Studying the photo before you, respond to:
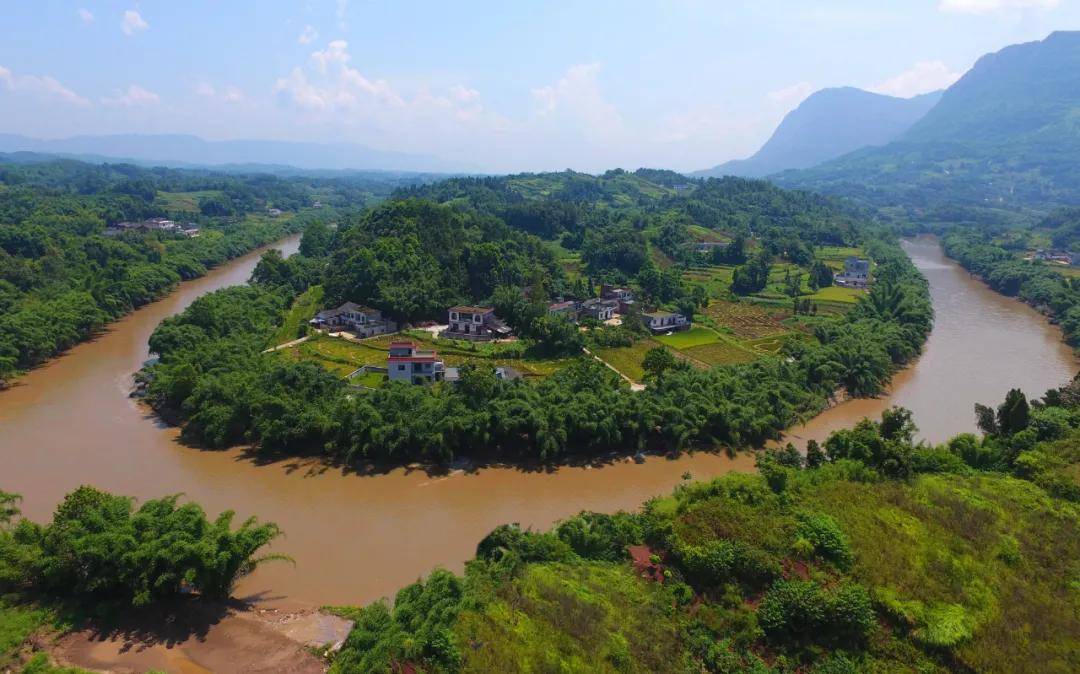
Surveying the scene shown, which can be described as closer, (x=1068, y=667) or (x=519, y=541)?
(x=1068, y=667)

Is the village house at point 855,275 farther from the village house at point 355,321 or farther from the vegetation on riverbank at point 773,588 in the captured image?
the vegetation on riverbank at point 773,588

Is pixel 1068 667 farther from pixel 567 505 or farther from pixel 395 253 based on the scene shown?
pixel 395 253

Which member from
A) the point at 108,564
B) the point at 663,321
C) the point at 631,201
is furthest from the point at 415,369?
the point at 631,201

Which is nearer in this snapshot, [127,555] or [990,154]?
[127,555]

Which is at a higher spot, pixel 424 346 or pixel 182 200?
pixel 182 200

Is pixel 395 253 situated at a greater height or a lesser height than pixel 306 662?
greater

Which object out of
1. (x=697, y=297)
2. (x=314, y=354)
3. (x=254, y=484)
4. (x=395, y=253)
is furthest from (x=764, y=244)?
(x=254, y=484)

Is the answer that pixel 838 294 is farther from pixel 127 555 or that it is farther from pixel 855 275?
pixel 127 555
